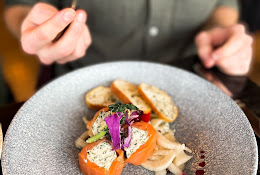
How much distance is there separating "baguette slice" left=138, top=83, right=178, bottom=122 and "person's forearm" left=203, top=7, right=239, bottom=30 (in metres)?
0.91

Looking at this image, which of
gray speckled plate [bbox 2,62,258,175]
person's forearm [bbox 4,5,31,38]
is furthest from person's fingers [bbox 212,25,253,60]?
person's forearm [bbox 4,5,31,38]

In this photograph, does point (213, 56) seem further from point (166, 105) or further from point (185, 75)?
point (166, 105)

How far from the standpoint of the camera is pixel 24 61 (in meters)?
2.92

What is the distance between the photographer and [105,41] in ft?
5.65

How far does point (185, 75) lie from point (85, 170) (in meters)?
0.60

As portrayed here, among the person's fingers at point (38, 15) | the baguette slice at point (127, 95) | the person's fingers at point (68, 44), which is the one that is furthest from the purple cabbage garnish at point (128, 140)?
the person's fingers at point (38, 15)

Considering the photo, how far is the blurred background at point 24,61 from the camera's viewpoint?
A: 266 cm

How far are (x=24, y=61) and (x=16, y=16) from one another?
1428 millimetres

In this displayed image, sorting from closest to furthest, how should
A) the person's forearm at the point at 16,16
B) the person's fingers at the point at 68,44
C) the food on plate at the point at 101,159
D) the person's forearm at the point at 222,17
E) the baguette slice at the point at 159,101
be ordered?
the food on plate at the point at 101,159 → the person's fingers at the point at 68,44 → the baguette slice at the point at 159,101 → the person's forearm at the point at 16,16 → the person's forearm at the point at 222,17

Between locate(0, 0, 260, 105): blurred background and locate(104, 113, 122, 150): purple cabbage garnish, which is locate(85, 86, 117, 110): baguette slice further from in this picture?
locate(0, 0, 260, 105): blurred background

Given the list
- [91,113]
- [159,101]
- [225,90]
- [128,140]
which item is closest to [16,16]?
[91,113]

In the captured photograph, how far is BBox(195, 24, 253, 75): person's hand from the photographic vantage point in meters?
1.27

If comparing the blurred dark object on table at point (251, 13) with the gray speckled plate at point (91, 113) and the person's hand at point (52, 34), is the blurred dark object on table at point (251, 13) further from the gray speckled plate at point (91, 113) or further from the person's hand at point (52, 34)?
the person's hand at point (52, 34)

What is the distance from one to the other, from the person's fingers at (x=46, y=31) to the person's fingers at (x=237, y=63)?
80cm
